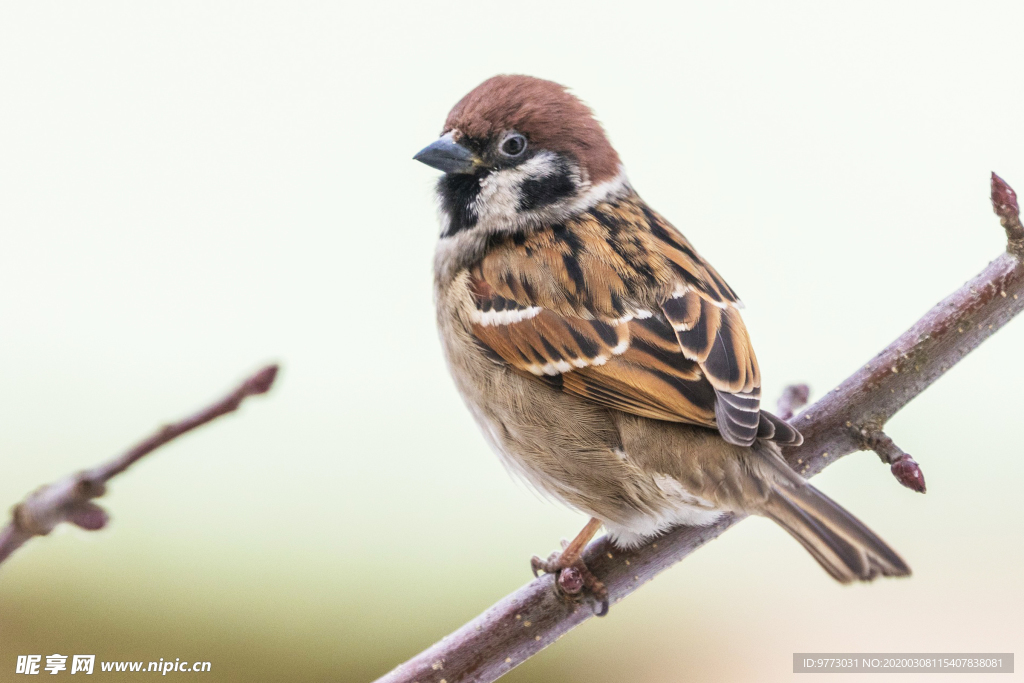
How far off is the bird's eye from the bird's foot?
967mm

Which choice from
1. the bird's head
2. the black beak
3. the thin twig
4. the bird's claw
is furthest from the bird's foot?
the black beak

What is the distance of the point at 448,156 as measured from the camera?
2279 millimetres

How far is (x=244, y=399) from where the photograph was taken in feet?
2.98

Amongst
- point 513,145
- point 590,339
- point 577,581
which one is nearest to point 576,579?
point 577,581

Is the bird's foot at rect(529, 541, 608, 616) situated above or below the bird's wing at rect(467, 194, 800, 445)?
below

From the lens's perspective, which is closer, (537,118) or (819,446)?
(819,446)

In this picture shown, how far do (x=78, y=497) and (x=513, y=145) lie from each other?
1.68 m

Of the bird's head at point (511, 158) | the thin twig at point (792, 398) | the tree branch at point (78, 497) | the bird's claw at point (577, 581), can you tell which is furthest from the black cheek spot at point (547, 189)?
the tree branch at point (78, 497)

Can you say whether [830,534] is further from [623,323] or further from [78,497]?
[78,497]

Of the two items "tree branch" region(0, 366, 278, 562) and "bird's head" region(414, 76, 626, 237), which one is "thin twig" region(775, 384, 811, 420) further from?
"tree branch" region(0, 366, 278, 562)

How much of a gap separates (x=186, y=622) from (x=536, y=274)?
1.76m

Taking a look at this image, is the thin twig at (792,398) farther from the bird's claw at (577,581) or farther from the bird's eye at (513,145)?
the bird's eye at (513,145)

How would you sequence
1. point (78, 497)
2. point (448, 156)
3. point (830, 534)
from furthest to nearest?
point (448, 156)
point (830, 534)
point (78, 497)

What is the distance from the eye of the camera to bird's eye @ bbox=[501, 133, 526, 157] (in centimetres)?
232
